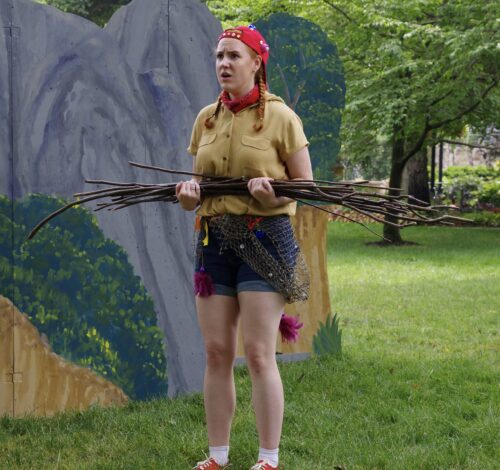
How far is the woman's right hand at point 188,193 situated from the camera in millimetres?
3619

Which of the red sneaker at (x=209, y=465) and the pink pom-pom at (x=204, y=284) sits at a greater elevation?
the pink pom-pom at (x=204, y=284)

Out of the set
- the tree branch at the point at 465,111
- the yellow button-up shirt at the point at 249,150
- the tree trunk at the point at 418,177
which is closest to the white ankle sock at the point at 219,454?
the yellow button-up shirt at the point at 249,150

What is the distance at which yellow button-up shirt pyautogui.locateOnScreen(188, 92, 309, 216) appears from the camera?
370 centimetres

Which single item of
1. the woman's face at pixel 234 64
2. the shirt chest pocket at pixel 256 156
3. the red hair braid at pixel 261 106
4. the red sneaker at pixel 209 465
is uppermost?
the woman's face at pixel 234 64

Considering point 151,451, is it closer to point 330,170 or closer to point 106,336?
point 106,336

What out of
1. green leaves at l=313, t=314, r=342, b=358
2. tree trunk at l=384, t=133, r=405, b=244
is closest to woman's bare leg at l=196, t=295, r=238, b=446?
green leaves at l=313, t=314, r=342, b=358

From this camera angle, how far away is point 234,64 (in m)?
3.69

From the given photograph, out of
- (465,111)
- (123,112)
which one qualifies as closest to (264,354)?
(123,112)

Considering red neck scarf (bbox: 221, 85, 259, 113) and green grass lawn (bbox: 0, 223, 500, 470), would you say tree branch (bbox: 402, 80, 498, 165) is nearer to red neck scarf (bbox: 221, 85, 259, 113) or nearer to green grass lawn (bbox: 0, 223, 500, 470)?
green grass lawn (bbox: 0, 223, 500, 470)

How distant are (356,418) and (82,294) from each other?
1.68 meters

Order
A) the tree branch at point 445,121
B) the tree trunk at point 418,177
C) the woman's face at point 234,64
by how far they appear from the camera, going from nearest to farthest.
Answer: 1. the woman's face at point 234,64
2. the tree branch at point 445,121
3. the tree trunk at point 418,177

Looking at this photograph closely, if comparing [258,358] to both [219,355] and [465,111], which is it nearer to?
[219,355]

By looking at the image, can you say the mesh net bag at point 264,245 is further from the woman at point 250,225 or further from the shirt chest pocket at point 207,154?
the shirt chest pocket at point 207,154

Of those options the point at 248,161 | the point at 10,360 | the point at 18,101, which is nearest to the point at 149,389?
the point at 10,360
